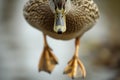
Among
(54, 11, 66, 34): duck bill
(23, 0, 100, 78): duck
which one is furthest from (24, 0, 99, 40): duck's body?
(54, 11, 66, 34): duck bill

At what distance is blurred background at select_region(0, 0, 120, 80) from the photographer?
6.51ft

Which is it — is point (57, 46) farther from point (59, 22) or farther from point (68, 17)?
point (59, 22)

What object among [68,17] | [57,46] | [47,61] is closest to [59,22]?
[68,17]

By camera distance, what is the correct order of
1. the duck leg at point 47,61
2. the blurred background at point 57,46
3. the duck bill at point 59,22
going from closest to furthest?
the duck bill at point 59,22 < the duck leg at point 47,61 < the blurred background at point 57,46

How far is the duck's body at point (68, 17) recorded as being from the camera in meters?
1.56

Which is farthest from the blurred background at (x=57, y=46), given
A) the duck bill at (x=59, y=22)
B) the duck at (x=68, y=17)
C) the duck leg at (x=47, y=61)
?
the duck bill at (x=59, y=22)

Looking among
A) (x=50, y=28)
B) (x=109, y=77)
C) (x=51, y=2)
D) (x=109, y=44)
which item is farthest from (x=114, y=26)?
(x=51, y=2)

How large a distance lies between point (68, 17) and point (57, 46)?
0.53 m

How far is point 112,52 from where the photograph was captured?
2152 millimetres

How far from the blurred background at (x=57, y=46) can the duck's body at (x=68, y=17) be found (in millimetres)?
327

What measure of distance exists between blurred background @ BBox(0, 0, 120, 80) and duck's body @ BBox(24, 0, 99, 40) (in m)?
0.33

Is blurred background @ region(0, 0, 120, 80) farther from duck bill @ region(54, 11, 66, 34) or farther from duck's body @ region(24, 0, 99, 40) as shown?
duck bill @ region(54, 11, 66, 34)

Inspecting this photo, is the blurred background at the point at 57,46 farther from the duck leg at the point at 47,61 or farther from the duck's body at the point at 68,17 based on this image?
the duck's body at the point at 68,17

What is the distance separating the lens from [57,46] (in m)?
2.08
